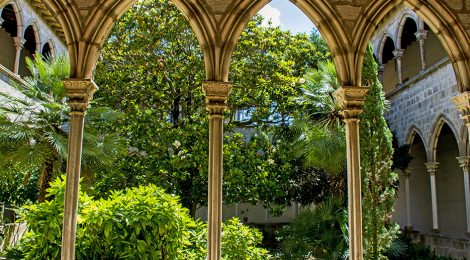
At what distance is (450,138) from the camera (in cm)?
1444

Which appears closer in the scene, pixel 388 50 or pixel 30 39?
pixel 30 39

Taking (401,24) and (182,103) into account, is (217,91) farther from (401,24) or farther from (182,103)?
(401,24)

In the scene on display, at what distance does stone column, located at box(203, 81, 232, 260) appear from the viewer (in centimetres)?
441

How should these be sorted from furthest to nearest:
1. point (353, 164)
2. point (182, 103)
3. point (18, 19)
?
point (18, 19), point (182, 103), point (353, 164)

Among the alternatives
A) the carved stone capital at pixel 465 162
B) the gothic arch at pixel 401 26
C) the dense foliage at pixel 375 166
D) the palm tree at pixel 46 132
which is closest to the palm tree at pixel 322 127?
the dense foliage at pixel 375 166

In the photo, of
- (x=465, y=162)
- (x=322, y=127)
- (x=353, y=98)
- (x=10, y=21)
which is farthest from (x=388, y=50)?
(x=353, y=98)

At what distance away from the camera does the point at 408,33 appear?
49.4ft

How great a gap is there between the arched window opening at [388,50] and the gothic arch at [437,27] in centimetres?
1112

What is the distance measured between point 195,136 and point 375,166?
3.54 metres

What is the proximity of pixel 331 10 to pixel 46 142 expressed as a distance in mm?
5304

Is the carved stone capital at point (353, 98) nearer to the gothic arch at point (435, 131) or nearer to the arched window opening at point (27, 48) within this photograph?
the gothic arch at point (435, 131)

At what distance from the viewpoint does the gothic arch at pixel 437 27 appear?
16.2 ft

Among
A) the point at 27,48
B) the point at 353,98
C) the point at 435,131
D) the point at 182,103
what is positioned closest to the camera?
the point at 353,98

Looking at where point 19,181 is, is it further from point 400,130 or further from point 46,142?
point 400,130
